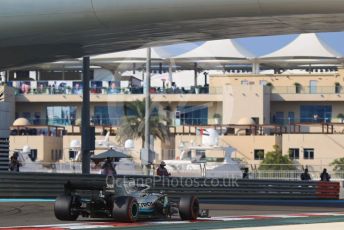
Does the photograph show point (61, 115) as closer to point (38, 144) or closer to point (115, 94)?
point (115, 94)

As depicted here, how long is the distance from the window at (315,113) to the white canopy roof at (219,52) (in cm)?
1232

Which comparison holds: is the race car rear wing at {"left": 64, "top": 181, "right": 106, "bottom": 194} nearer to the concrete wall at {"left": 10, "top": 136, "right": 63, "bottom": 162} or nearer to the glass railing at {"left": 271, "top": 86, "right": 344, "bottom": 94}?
the concrete wall at {"left": 10, "top": 136, "right": 63, "bottom": 162}

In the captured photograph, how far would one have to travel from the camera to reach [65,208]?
1741 cm

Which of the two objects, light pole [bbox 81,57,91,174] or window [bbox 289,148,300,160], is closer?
light pole [bbox 81,57,91,174]

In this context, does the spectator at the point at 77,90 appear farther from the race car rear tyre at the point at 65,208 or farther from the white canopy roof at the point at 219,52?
the race car rear tyre at the point at 65,208

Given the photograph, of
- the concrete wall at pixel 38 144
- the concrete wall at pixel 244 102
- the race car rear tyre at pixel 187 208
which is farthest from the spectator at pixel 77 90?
the race car rear tyre at pixel 187 208

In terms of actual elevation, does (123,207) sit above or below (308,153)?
above

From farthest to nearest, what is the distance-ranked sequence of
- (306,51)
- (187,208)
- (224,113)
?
1. (306,51)
2. (224,113)
3. (187,208)

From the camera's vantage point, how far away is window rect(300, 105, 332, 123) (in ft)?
308

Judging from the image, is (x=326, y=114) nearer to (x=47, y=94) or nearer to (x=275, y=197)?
(x=47, y=94)

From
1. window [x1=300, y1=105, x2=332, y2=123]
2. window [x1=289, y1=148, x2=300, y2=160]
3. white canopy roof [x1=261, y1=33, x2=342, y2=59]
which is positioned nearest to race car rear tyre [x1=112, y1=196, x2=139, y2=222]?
window [x1=289, y1=148, x2=300, y2=160]

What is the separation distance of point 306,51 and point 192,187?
75.9 m

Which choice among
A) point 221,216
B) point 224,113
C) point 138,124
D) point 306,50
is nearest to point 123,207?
point 221,216

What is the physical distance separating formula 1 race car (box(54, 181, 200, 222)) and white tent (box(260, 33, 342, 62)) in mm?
86139
